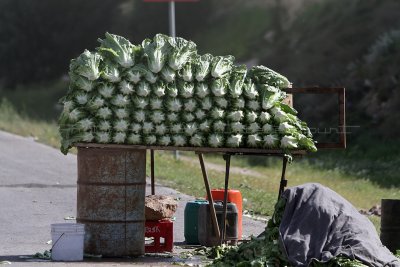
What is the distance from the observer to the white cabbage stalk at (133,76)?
41.7 feet

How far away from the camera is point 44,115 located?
52.5m

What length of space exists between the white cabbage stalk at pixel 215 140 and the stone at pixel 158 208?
47.4 inches

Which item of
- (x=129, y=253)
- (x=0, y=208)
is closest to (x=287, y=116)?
(x=129, y=253)

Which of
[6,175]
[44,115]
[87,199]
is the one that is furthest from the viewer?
[44,115]

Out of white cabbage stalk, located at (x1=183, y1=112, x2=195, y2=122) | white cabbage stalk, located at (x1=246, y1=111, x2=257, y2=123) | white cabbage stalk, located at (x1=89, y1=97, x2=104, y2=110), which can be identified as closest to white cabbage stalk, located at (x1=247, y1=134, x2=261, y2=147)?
white cabbage stalk, located at (x1=246, y1=111, x2=257, y2=123)

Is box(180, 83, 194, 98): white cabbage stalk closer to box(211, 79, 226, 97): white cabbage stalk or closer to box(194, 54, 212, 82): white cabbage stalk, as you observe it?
box(194, 54, 212, 82): white cabbage stalk

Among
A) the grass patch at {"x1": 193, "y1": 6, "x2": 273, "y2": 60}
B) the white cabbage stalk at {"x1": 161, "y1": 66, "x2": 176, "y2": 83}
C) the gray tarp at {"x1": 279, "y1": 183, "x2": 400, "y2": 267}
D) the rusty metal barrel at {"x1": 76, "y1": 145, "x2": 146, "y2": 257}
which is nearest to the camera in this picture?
the gray tarp at {"x1": 279, "y1": 183, "x2": 400, "y2": 267}

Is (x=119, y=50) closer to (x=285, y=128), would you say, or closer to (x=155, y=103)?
(x=155, y=103)

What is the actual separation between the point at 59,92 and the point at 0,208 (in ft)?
146

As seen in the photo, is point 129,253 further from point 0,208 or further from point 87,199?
point 0,208

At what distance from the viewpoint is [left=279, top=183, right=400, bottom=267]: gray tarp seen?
431 inches

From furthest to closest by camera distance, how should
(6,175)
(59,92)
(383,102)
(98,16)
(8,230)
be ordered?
(98,16) < (59,92) < (383,102) < (6,175) < (8,230)

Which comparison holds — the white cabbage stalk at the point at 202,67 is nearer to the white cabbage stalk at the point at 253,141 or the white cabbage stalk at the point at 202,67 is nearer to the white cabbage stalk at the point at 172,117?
the white cabbage stalk at the point at 172,117

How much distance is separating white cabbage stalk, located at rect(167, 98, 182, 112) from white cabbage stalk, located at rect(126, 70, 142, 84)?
0.45m
